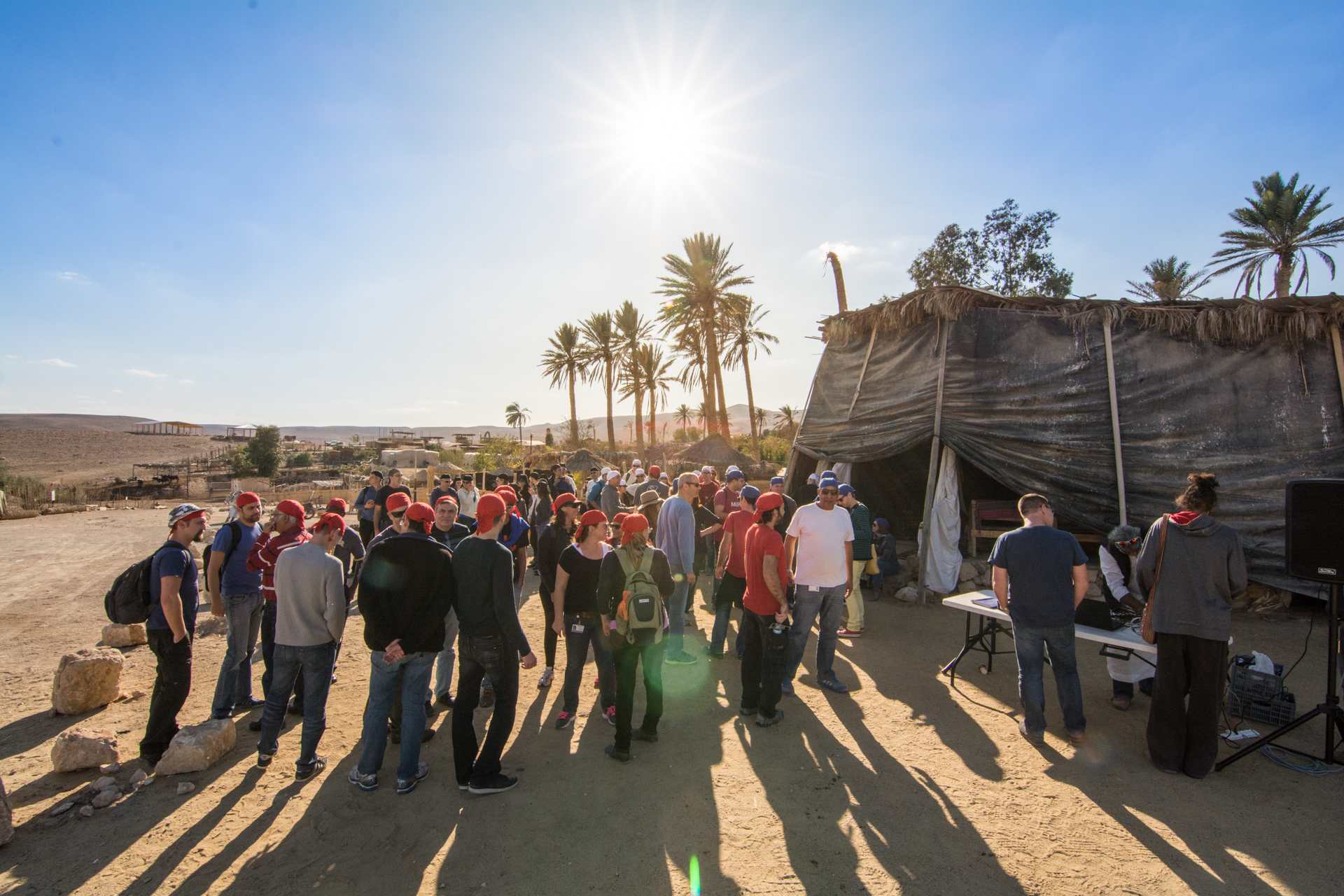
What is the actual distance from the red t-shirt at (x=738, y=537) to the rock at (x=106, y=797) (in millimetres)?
4946

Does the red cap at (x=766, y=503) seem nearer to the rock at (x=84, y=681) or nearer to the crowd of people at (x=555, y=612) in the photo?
the crowd of people at (x=555, y=612)

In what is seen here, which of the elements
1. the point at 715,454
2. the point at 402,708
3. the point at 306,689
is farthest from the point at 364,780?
the point at 715,454

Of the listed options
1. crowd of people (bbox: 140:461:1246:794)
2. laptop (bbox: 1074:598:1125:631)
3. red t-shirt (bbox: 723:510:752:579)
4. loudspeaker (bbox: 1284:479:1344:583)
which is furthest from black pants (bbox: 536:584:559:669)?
loudspeaker (bbox: 1284:479:1344:583)

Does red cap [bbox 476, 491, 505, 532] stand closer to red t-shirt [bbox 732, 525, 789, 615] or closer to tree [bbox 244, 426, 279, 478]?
red t-shirt [bbox 732, 525, 789, 615]

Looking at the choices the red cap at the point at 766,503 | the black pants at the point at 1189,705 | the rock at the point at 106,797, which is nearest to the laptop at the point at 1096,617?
the black pants at the point at 1189,705

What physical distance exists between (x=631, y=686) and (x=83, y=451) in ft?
263

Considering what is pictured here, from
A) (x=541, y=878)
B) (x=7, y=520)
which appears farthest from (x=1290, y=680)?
(x=7, y=520)

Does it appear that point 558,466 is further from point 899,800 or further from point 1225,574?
point 1225,574

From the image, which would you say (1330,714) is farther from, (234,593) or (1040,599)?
(234,593)

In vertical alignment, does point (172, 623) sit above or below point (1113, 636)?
above

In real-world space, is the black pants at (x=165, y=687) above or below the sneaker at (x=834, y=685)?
above

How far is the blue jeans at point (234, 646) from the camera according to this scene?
4855 millimetres

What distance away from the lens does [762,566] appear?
4.91 m

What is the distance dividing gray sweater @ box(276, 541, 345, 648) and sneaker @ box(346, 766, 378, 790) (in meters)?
0.94
